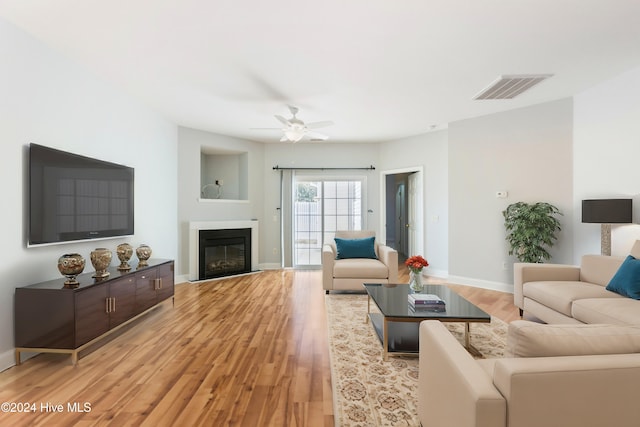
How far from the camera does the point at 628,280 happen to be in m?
2.81

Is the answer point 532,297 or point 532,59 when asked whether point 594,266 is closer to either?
point 532,297

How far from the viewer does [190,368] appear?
8.40ft

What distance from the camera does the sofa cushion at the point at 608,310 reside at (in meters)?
2.37

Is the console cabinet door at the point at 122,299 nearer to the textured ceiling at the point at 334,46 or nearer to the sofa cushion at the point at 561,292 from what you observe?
the textured ceiling at the point at 334,46

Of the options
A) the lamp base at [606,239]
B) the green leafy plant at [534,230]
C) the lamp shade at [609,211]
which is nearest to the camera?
the lamp shade at [609,211]

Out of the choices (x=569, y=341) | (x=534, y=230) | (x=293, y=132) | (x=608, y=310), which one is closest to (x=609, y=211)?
(x=534, y=230)

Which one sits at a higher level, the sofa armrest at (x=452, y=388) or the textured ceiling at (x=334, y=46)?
the textured ceiling at (x=334, y=46)

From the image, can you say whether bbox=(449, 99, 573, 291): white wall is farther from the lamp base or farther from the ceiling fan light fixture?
the ceiling fan light fixture

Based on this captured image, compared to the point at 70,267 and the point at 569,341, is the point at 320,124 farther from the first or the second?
the point at 569,341

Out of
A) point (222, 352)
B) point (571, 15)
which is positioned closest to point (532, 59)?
point (571, 15)

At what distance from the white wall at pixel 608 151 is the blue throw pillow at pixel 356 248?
2.75 meters

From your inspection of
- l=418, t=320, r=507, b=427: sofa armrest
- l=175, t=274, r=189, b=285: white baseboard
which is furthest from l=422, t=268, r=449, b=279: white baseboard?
l=418, t=320, r=507, b=427: sofa armrest

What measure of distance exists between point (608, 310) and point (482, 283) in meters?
2.75

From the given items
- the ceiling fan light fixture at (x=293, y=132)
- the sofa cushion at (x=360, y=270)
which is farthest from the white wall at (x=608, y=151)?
the ceiling fan light fixture at (x=293, y=132)
